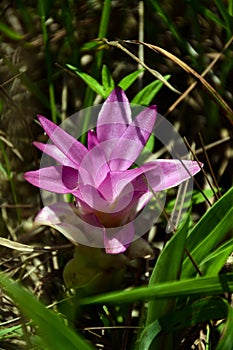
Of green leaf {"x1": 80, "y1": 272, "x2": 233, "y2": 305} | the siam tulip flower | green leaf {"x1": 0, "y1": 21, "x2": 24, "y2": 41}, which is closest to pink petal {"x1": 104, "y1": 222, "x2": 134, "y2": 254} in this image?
the siam tulip flower

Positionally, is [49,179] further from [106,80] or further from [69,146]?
[106,80]

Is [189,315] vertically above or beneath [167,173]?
beneath

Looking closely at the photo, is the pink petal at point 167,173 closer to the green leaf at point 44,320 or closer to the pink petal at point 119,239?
the pink petal at point 119,239

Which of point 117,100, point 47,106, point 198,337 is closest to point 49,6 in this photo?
point 47,106

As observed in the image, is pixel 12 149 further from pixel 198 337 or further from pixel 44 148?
pixel 198 337

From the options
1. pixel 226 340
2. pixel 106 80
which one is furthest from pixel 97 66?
pixel 226 340

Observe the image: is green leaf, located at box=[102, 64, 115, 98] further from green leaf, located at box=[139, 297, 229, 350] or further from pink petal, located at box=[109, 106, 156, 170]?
green leaf, located at box=[139, 297, 229, 350]

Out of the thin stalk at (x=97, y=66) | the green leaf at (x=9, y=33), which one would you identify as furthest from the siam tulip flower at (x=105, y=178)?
the green leaf at (x=9, y=33)
